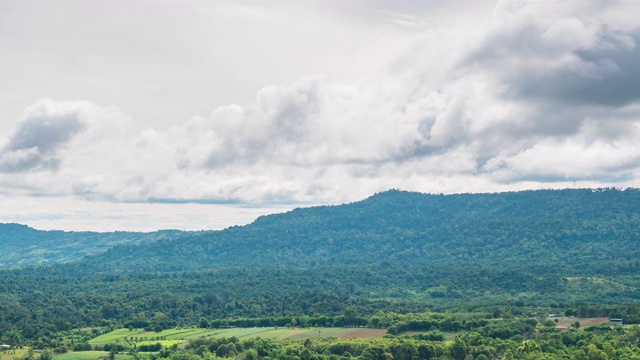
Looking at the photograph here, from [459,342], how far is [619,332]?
103 feet

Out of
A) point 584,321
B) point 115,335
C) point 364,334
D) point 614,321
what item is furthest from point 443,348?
point 115,335

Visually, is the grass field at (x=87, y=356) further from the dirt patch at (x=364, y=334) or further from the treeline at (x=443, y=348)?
the dirt patch at (x=364, y=334)

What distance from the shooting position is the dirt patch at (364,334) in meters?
139

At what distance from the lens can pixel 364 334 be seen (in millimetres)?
143125

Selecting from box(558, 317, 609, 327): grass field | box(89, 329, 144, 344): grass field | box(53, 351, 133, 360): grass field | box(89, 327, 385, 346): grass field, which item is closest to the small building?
box(558, 317, 609, 327): grass field

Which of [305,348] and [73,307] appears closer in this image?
[305,348]

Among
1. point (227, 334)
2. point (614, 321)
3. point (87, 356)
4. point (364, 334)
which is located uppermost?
point (614, 321)

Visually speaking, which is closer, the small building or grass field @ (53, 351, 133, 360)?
grass field @ (53, 351, 133, 360)

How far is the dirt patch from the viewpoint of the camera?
457 ft

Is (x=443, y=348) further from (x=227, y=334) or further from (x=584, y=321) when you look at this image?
(x=227, y=334)

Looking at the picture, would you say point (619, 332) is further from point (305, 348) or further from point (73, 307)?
point (73, 307)

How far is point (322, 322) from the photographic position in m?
166

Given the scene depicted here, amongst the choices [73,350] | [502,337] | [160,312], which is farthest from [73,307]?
[502,337]

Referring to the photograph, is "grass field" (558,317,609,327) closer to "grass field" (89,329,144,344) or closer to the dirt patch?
the dirt patch
